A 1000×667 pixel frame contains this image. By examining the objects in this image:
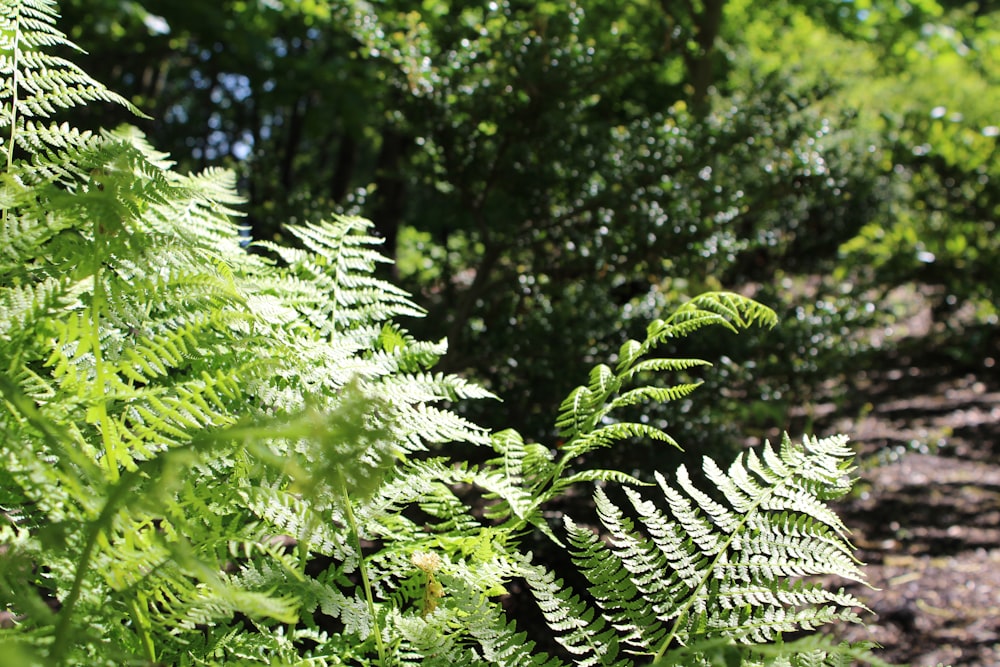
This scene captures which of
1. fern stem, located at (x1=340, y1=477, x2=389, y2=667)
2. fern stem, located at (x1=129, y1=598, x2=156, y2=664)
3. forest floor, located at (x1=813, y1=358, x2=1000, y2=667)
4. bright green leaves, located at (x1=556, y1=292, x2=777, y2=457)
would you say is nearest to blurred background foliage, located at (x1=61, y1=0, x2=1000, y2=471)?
forest floor, located at (x1=813, y1=358, x2=1000, y2=667)

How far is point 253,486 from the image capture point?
1147 mm

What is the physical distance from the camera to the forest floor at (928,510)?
317cm

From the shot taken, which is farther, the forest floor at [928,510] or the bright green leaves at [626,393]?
the forest floor at [928,510]

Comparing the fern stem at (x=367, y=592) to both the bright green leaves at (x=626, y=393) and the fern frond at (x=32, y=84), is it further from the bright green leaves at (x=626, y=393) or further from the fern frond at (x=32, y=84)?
the fern frond at (x=32, y=84)

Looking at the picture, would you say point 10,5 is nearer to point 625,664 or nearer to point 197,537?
point 197,537

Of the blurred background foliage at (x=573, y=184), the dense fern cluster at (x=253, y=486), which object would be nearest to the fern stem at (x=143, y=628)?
the dense fern cluster at (x=253, y=486)

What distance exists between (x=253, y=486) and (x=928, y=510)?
13.4 feet

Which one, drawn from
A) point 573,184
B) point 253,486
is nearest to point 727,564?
point 253,486

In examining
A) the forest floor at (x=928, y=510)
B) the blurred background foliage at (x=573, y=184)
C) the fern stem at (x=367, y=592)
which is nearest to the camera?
the fern stem at (x=367, y=592)

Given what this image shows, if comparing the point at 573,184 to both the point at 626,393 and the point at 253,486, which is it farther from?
the point at 253,486

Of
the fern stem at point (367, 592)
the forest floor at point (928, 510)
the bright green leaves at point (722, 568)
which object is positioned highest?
the forest floor at point (928, 510)

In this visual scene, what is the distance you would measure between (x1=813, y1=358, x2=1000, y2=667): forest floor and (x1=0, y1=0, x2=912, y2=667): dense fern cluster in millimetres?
2062

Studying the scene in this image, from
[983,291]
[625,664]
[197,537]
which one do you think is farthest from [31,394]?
[983,291]

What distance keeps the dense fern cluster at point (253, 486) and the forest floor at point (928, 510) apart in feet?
6.76
